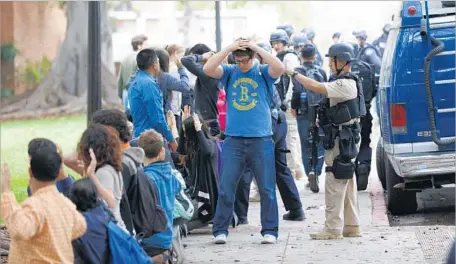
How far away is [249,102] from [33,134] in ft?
53.0

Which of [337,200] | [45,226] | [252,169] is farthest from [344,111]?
Answer: [45,226]

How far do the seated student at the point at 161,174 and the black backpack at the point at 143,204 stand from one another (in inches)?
12.3

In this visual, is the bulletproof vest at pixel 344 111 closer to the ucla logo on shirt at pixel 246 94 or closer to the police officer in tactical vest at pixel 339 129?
the police officer in tactical vest at pixel 339 129

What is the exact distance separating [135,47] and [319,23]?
39804 mm

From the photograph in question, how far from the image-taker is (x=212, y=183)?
40.2ft

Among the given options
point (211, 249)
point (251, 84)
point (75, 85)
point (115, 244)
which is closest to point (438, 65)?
point (251, 84)

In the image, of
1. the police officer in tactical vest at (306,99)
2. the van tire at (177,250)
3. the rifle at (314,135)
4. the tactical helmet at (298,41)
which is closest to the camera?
the van tire at (177,250)

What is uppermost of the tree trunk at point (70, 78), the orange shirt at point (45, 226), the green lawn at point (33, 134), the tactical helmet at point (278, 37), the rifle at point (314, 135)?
the tactical helmet at point (278, 37)

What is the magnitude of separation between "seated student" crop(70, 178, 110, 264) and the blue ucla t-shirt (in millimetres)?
4109

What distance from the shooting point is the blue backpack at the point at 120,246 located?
7414mm

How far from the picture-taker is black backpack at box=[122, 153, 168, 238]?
8.49 meters

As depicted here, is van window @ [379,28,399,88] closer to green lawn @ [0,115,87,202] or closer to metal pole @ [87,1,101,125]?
metal pole @ [87,1,101,125]

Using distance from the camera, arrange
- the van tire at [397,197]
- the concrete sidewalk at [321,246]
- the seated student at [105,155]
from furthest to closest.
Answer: the van tire at [397,197] → the concrete sidewalk at [321,246] → the seated student at [105,155]

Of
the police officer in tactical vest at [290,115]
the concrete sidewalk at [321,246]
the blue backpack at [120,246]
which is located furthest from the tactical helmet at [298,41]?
the blue backpack at [120,246]
